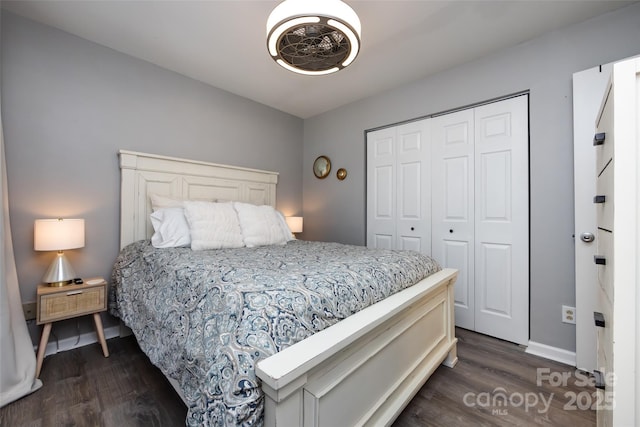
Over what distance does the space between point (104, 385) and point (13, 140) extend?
1.83 metres

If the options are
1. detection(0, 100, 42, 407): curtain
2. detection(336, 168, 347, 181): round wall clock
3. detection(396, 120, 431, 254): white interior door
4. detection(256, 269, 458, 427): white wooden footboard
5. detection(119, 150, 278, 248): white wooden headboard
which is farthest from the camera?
detection(336, 168, 347, 181): round wall clock

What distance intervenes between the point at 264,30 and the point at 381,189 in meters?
1.92

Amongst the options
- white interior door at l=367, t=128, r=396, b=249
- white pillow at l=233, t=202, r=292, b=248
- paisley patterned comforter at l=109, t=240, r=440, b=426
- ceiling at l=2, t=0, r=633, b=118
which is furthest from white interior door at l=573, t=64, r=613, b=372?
white pillow at l=233, t=202, r=292, b=248

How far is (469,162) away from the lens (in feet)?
8.12

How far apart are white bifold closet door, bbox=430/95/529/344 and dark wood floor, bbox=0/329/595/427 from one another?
0.45m

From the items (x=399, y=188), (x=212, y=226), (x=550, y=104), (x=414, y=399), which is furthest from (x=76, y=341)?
(x=550, y=104)

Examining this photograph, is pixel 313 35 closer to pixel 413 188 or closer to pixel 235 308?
pixel 235 308

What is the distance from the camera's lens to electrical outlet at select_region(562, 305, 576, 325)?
1951 mm

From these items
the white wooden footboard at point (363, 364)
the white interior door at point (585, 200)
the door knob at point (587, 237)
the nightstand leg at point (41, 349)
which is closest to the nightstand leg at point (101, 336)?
the nightstand leg at point (41, 349)

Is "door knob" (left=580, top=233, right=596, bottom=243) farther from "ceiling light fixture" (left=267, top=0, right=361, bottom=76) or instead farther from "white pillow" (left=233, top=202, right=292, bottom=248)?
"white pillow" (left=233, top=202, right=292, bottom=248)

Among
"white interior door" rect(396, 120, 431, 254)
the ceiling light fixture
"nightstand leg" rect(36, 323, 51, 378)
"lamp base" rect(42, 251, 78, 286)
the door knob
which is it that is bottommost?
"nightstand leg" rect(36, 323, 51, 378)

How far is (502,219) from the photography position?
2.31 metres

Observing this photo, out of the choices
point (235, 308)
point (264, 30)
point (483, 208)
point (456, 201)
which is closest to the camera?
point (235, 308)

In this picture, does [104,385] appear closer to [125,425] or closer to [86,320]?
[125,425]
